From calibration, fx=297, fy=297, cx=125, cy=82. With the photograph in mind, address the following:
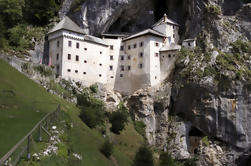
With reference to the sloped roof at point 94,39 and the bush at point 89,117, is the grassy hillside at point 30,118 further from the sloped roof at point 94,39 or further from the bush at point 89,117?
the sloped roof at point 94,39

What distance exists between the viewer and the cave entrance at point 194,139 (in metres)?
54.8

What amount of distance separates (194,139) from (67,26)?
3161cm

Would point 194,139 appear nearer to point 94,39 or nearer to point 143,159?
point 143,159

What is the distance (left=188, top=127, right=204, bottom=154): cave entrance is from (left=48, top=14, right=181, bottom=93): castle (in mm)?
11686

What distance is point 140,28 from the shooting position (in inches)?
2675

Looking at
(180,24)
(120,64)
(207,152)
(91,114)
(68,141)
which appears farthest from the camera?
(180,24)

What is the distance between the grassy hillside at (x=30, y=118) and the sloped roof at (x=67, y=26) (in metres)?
17.5

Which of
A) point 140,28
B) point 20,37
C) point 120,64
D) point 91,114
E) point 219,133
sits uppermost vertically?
point 140,28

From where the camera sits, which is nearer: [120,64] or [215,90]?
[215,90]

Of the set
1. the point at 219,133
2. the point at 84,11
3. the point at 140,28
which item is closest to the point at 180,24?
the point at 140,28

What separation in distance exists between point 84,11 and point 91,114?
28002 mm

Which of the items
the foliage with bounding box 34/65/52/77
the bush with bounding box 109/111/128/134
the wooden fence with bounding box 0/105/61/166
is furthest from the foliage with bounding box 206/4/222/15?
the wooden fence with bounding box 0/105/61/166

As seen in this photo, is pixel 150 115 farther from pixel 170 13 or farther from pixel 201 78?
pixel 170 13

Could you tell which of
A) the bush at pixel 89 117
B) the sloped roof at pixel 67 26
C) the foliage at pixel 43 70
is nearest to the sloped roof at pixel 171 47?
the sloped roof at pixel 67 26
